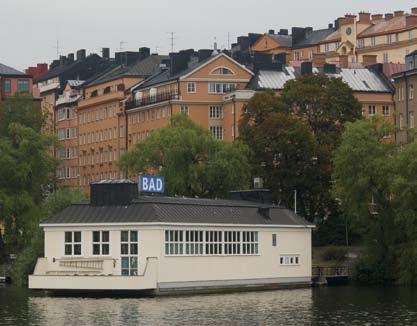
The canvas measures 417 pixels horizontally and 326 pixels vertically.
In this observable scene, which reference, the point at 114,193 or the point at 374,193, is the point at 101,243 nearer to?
the point at 114,193

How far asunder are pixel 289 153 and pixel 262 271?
25.7 m

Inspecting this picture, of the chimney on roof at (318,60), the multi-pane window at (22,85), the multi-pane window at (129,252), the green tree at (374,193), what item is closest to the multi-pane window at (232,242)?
the multi-pane window at (129,252)

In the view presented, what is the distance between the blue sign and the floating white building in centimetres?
471

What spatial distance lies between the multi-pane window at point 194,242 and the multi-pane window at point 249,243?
5.04 metres

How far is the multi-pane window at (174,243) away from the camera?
103250 mm

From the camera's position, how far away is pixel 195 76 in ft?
563

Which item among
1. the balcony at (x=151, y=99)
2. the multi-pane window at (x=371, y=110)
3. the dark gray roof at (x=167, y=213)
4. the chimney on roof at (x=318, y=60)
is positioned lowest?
the dark gray roof at (x=167, y=213)

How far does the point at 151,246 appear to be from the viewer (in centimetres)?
10200

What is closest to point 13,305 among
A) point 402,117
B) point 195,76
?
point 402,117

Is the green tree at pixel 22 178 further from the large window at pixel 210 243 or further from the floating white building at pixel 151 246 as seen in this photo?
the large window at pixel 210 243

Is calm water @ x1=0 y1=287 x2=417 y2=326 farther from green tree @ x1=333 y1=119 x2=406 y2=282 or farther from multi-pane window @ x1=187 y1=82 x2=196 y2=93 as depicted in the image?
multi-pane window @ x1=187 y1=82 x2=196 y2=93

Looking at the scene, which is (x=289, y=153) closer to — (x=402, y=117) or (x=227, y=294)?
(x=402, y=117)

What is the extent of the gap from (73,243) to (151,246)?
20.6ft

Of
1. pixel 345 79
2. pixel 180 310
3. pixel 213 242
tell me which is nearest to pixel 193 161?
pixel 213 242
